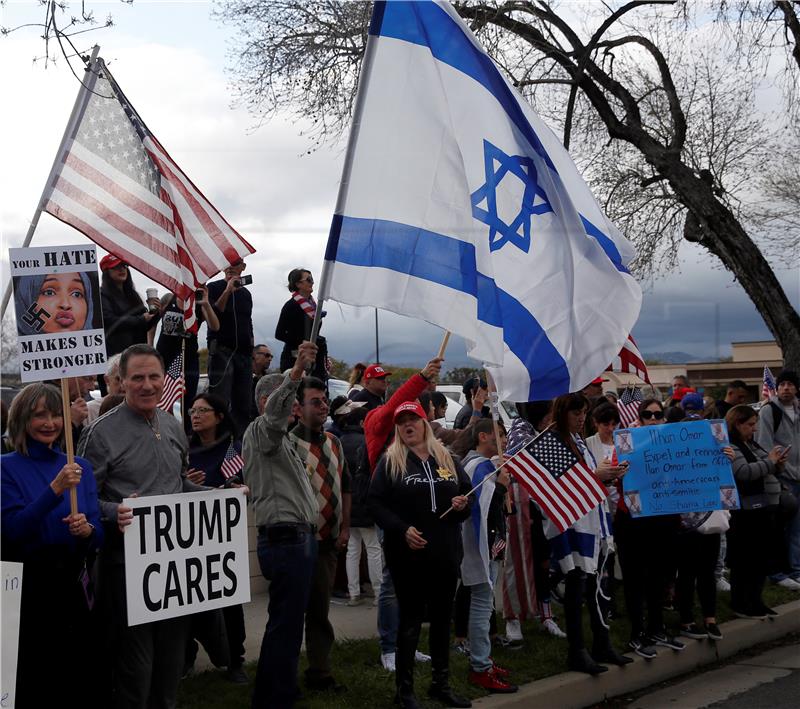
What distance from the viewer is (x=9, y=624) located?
4355 millimetres

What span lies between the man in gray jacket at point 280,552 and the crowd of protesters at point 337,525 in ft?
0.04

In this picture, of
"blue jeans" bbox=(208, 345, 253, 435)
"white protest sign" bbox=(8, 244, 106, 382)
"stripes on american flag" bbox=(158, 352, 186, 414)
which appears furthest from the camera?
"blue jeans" bbox=(208, 345, 253, 435)

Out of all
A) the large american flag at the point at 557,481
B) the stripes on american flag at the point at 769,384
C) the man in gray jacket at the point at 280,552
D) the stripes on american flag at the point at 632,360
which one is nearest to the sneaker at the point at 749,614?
the stripes on american flag at the point at 632,360

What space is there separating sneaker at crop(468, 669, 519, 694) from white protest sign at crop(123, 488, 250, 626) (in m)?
2.10

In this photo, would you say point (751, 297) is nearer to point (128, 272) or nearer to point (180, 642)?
point (128, 272)

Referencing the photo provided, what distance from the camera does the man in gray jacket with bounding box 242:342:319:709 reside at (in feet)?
20.4

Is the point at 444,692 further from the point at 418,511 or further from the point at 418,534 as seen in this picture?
the point at 418,511

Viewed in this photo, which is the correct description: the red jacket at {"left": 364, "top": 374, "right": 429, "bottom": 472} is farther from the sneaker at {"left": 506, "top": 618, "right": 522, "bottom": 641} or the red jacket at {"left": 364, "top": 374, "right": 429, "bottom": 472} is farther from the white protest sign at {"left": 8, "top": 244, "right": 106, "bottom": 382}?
the white protest sign at {"left": 8, "top": 244, "right": 106, "bottom": 382}

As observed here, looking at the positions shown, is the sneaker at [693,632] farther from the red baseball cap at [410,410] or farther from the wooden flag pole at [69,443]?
the wooden flag pole at [69,443]

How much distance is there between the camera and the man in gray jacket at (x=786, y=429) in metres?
11.2

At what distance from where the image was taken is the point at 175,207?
300 inches

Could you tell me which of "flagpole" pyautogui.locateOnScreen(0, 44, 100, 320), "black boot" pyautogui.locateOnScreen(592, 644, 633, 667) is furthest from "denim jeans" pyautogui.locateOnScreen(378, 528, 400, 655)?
"flagpole" pyautogui.locateOnScreen(0, 44, 100, 320)

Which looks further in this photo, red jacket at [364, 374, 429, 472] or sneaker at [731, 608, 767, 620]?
sneaker at [731, 608, 767, 620]

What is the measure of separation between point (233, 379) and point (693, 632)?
5422 mm
